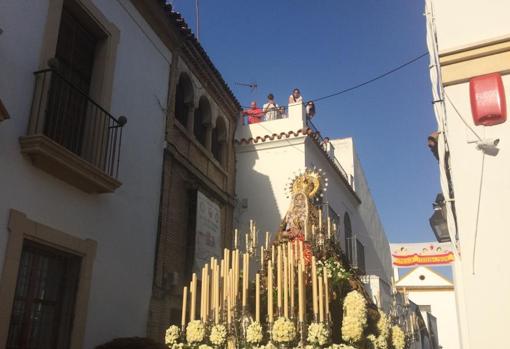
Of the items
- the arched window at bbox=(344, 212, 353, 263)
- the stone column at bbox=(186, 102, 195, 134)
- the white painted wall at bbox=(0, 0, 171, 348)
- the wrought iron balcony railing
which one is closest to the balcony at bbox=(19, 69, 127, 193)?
the wrought iron balcony railing

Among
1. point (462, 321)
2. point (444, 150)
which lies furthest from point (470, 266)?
point (444, 150)

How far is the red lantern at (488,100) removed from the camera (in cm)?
434

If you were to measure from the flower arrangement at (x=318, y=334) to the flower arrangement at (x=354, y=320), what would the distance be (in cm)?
37

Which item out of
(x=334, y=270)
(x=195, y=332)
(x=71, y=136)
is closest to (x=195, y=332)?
(x=195, y=332)

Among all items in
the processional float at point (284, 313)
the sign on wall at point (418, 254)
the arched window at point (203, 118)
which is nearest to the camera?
the processional float at point (284, 313)

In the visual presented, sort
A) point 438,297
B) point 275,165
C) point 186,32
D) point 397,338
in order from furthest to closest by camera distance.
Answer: point 438,297
point 275,165
point 186,32
point 397,338

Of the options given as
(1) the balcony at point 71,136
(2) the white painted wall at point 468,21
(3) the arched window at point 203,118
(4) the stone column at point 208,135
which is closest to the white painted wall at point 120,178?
(1) the balcony at point 71,136

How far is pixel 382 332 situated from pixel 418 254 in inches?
930

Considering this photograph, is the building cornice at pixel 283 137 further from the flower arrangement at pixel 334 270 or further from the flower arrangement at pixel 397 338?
the flower arrangement at pixel 397 338

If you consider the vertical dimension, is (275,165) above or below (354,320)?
above

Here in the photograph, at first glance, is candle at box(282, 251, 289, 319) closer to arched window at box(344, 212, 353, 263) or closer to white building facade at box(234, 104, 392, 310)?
white building facade at box(234, 104, 392, 310)

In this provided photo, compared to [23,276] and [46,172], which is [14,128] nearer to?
[46,172]

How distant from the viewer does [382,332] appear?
4812 mm

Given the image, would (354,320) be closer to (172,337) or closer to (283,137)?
(172,337)
